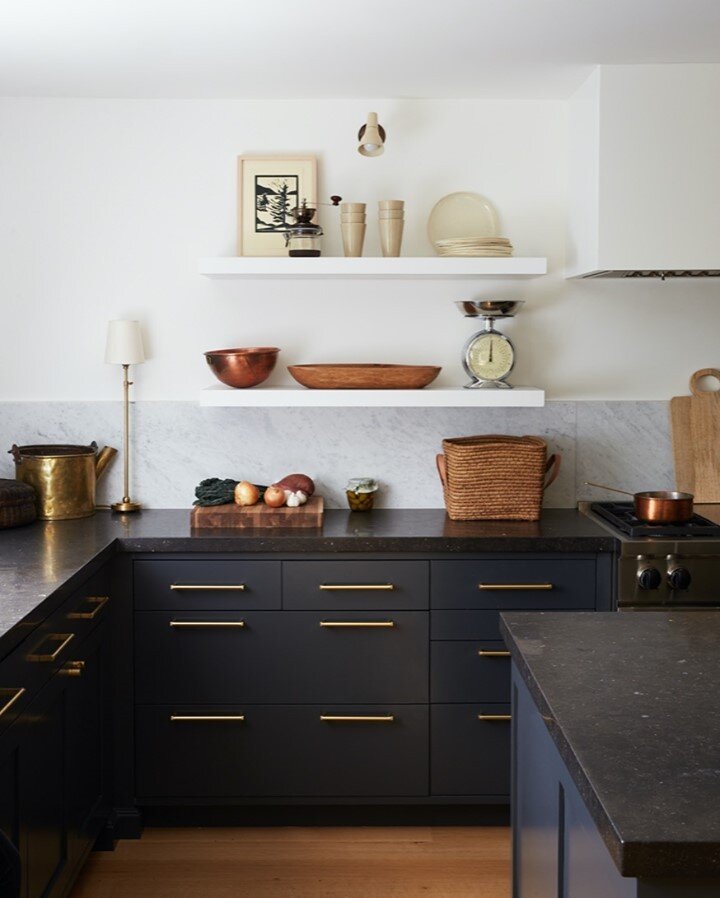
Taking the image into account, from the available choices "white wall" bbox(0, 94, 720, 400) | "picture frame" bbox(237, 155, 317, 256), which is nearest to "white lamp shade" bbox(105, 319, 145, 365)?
"white wall" bbox(0, 94, 720, 400)

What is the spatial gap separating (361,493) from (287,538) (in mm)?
509

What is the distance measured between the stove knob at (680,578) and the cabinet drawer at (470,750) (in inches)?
Answer: 25.9

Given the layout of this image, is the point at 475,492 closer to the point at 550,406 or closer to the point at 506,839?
the point at 550,406

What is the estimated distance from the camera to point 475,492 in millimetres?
3789

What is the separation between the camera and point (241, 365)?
3.81 meters

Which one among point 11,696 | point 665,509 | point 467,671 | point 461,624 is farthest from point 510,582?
point 11,696

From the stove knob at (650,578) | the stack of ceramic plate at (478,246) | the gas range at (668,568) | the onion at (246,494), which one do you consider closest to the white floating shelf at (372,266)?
the stack of ceramic plate at (478,246)

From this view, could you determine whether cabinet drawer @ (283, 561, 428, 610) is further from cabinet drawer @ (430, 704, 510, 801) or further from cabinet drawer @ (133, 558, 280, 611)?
cabinet drawer @ (430, 704, 510, 801)

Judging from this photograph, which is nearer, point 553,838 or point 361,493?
point 553,838

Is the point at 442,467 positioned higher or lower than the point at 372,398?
lower

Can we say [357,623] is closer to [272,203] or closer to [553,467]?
[553,467]

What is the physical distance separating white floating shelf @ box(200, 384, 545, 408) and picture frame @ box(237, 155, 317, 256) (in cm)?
54

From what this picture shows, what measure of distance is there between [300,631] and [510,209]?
1685 millimetres

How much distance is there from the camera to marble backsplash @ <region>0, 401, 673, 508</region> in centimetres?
406
